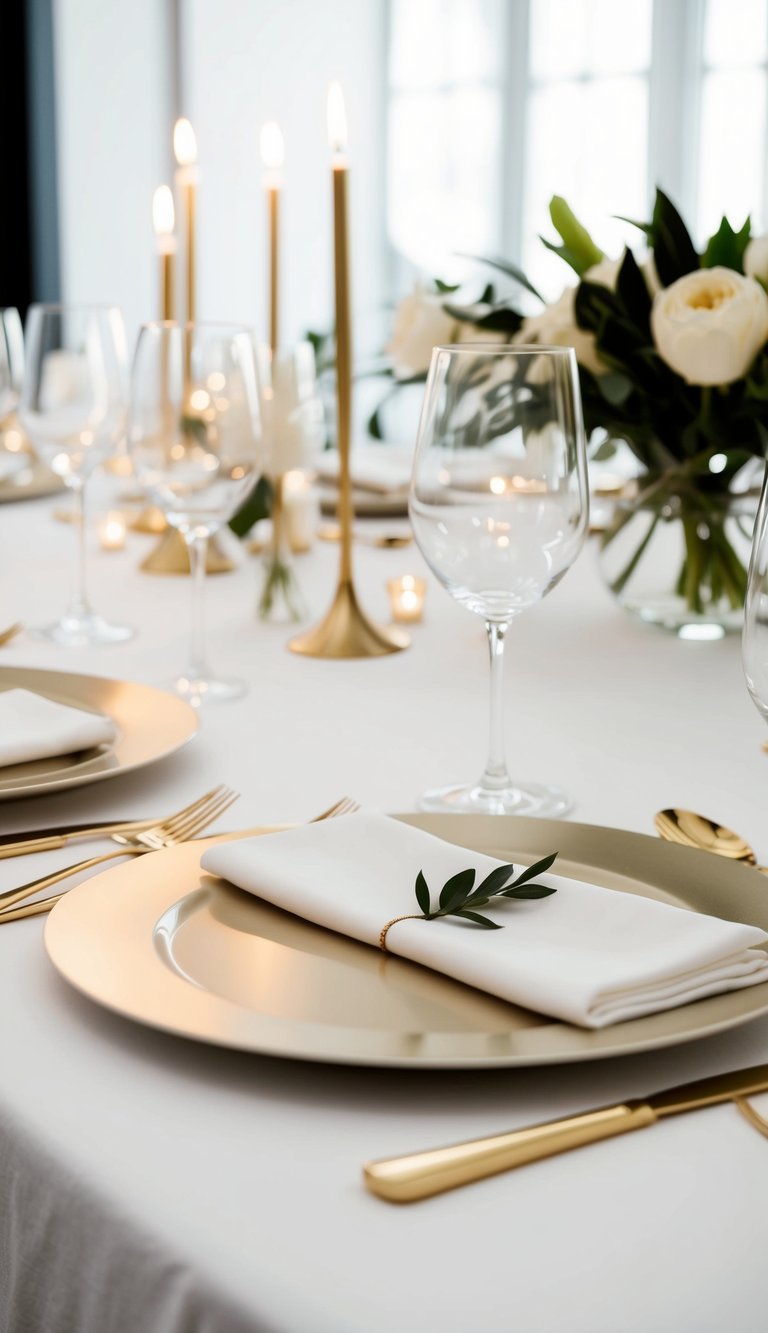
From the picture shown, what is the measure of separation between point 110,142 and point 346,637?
3864mm

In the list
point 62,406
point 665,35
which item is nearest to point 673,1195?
point 62,406

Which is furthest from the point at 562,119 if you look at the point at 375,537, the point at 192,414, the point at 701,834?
the point at 701,834

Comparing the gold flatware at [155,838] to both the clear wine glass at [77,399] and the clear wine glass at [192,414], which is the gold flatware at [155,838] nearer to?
the clear wine glass at [192,414]

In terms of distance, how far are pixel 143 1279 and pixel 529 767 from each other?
551mm

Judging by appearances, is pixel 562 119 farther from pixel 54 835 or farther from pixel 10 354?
pixel 54 835

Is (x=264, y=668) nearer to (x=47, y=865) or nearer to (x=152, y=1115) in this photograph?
(x=47, y=865)

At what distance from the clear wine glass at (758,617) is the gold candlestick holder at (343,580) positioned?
64 cm

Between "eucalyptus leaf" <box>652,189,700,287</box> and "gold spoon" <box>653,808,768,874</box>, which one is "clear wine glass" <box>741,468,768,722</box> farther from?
"eucalyptus leaf" <box>652,189,700,287</box>

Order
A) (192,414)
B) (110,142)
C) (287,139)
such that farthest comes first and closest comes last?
(287,139) < (110,142) < (192,414)

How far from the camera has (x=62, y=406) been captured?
129 centimetres

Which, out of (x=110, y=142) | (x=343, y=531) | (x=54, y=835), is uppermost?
(x=110, y=142)

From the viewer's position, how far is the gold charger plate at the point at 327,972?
19.8 inches

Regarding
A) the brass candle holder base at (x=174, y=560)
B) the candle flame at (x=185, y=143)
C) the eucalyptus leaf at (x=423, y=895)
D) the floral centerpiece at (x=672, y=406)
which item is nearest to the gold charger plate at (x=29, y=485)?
the brass candle holder base at (x=174, y=560)

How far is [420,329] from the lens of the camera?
1.40m
